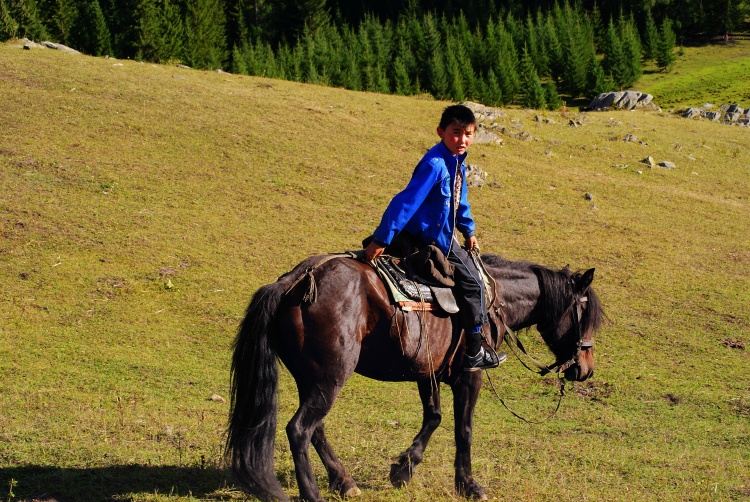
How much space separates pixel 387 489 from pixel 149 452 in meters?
2.07

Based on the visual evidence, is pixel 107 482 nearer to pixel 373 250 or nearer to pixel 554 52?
pixel 373 250

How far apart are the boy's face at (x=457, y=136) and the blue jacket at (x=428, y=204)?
0.06 metres

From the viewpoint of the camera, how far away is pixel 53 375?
930 centimetres

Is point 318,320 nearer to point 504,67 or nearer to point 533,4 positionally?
point 504,67

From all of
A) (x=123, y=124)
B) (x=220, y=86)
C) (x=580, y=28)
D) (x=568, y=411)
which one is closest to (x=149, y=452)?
(x=568, y=411)

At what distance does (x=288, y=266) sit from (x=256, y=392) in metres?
8.28

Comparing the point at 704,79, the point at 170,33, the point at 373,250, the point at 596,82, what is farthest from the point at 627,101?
the point at 373,250

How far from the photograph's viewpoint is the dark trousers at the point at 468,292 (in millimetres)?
6270

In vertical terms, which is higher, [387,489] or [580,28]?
[580,28]

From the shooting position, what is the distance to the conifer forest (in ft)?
150

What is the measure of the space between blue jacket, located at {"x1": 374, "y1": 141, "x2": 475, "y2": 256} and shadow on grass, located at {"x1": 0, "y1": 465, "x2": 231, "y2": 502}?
231cm

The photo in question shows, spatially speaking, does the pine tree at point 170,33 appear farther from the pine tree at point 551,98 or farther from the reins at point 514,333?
the reins at point 514,333

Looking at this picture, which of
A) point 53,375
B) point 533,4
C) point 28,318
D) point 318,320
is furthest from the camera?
point 533,4

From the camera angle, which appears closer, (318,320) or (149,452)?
(318,320)
